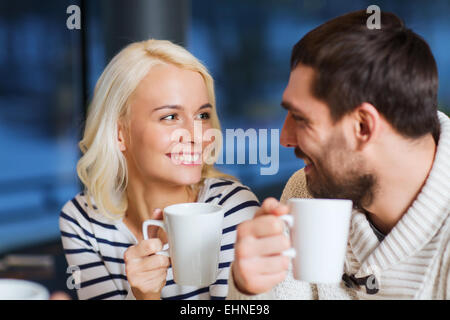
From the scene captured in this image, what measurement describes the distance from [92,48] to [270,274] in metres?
0.63

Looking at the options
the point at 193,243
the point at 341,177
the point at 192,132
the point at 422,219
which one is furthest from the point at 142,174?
the point at 422,219

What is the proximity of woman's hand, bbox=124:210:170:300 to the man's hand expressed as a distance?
0.17 m

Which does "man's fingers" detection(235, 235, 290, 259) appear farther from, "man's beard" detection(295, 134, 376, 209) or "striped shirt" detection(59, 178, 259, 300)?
"striped shirt" detection(59, 178, 259, 300)

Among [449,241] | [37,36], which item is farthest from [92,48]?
[449,241]

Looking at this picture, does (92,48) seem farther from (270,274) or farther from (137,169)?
(270,274)

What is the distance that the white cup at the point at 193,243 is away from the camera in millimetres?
675

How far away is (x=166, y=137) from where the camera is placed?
90 centimetres

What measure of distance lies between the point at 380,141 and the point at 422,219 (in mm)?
145

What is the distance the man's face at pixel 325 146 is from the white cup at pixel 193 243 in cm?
18

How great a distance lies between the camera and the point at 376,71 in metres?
0.70

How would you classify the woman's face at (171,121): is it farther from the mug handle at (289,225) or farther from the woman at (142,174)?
the mug handle at (289,225)

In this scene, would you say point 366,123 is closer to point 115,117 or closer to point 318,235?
point 318,235

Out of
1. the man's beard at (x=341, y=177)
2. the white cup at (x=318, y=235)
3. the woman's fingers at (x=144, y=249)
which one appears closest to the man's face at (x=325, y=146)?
the man's beard at (x=341, y=177)

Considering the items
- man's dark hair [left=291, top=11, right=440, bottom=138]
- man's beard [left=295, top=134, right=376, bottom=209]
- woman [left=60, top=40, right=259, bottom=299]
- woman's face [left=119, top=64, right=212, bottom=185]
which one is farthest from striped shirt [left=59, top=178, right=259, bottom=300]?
man's dark hair [left=291, top=11, right=440, bottom=138]
